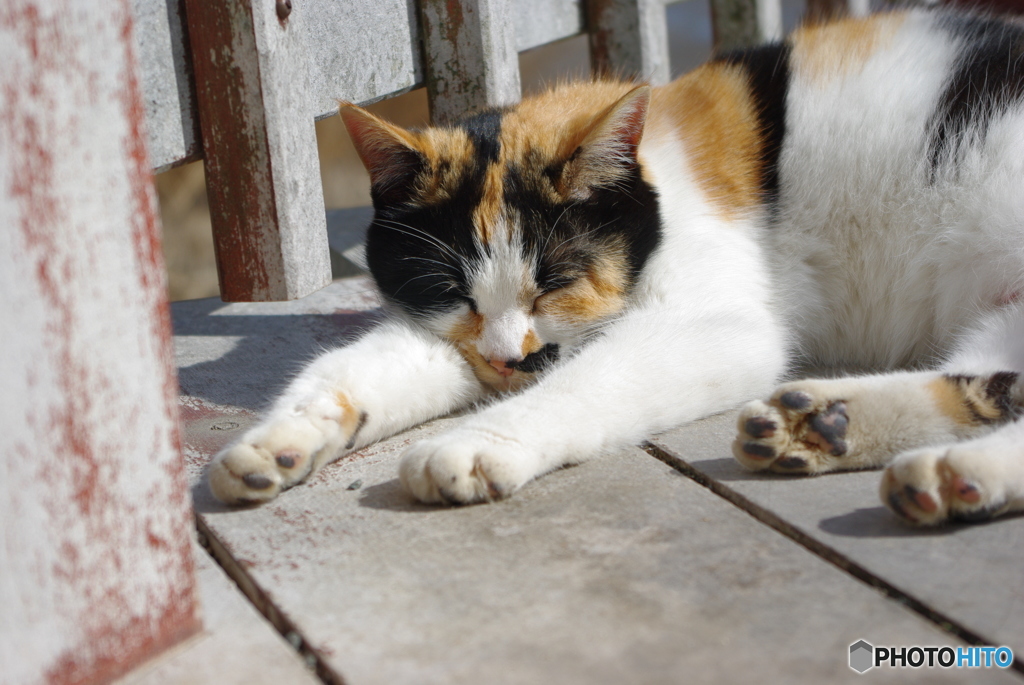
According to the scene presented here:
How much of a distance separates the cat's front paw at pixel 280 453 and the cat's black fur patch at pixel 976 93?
147cm

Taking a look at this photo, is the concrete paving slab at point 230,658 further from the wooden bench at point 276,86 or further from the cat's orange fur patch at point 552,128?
the wooden bench at point 276,86

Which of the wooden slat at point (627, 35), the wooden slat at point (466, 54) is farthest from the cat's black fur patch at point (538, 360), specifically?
the wooden slat at point (627, 35)

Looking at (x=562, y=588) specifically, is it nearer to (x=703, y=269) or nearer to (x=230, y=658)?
(x=230, y=658)

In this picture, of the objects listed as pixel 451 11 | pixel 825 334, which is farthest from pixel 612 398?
pixel 451 11

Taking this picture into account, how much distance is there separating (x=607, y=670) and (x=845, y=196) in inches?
58.9

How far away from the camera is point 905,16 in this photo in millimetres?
2383

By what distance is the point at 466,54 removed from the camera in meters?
2.90

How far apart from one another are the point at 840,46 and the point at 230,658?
2.04 meters

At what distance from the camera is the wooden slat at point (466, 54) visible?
112 inches

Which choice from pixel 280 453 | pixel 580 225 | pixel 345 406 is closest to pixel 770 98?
pixel 580 225

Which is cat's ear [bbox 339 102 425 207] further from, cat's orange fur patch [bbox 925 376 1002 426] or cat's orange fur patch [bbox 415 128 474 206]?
cat's orange fur patch [bbox 925 376 1002 426]

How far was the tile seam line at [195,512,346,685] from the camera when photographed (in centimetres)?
111

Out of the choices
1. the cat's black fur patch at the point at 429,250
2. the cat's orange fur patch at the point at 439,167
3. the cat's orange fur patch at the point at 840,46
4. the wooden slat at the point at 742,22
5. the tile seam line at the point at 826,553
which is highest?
the wooden slat at the point at 742,22

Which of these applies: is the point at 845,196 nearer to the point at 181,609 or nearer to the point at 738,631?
the point at 738,631
